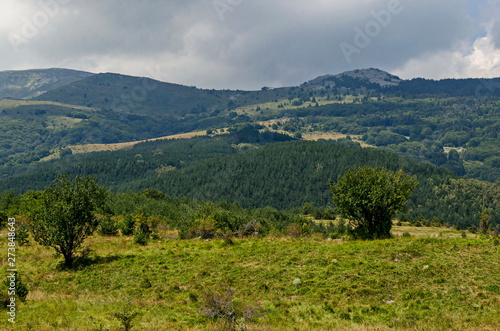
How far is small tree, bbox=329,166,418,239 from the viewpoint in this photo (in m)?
47.1

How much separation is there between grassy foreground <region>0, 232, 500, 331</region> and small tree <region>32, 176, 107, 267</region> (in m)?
3.05

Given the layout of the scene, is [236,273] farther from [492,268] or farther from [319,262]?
[492,268]

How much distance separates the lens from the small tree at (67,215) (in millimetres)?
35969

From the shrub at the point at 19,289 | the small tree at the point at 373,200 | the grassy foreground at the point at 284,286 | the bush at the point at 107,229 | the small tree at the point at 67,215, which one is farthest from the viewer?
the bush at the point at 107,229

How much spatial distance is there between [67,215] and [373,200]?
37551 mm

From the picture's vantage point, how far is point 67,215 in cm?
3650

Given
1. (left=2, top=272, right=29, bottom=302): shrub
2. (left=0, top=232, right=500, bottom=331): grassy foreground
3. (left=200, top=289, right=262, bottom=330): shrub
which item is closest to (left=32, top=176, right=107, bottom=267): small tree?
(left=0, top=232, right=500, bottom=331): grassy foreground

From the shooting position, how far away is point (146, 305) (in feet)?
86.1

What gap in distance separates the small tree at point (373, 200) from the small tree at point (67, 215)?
33284 millimetres

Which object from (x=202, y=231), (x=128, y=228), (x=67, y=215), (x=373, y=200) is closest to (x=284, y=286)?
(x=373, y=200)

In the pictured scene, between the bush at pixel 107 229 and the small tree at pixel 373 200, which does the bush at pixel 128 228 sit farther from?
the small tree at pixel 373 200

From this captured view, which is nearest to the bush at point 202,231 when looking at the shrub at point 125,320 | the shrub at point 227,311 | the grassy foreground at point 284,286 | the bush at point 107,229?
the bush at point 107,229

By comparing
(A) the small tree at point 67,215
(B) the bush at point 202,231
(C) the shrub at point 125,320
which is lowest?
(B) the bush at point 202,231

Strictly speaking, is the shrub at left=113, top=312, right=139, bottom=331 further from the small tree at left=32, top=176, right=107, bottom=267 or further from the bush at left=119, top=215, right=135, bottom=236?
the bush at left=119, top=215, right=135, bottom=236
